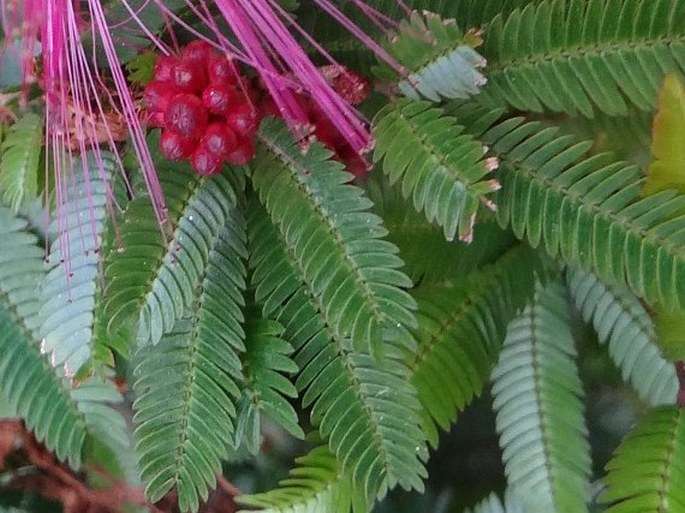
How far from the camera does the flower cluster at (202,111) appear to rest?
46 centimetres

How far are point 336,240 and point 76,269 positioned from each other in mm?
176

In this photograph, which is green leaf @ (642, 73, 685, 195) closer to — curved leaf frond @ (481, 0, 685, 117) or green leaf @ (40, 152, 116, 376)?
curved leaf frond @ (481, 0, 685, 117)

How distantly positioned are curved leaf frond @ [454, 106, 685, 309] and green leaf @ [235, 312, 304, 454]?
0.54 feet

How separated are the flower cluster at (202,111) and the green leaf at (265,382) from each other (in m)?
0.12

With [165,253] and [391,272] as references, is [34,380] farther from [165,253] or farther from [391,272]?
[391,272]

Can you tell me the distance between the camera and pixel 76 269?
0.50m

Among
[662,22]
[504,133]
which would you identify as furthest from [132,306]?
[662,22]

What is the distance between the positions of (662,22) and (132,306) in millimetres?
348

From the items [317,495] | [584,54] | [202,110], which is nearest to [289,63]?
[202,110]

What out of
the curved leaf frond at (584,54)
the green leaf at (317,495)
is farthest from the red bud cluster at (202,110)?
the green leaf at (317,495)

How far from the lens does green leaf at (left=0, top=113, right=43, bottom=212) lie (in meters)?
0.51

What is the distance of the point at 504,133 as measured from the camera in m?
0.47

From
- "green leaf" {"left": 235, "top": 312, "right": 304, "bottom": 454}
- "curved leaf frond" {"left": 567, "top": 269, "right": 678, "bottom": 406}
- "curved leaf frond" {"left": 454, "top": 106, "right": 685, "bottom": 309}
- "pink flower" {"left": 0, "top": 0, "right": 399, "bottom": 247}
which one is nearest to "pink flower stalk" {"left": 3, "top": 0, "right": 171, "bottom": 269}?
"pink flower" {"left": 0, "top": 0, "right": 399, "bottom": 247}

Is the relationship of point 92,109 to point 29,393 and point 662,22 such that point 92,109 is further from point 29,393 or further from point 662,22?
point 662,22
